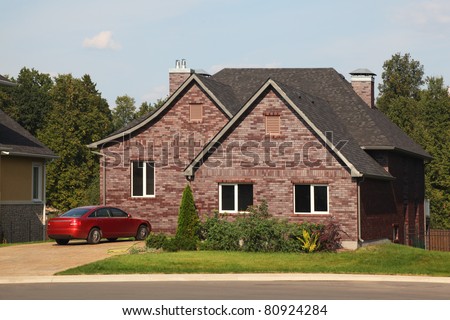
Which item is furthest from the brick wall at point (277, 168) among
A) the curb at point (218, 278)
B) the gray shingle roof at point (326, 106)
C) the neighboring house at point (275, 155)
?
the curb at point (218, 278)

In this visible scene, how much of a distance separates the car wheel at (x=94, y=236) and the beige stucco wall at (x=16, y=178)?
313 inches

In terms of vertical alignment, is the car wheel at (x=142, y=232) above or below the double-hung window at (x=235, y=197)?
below

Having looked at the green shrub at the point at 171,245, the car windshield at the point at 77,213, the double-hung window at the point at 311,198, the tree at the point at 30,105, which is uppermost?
the tree at the point at 30,105

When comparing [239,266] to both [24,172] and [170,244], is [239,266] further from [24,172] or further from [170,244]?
[24,172]

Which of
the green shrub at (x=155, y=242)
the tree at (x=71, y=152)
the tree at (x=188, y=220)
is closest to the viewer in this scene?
the green shrub at (x=155, y=242)

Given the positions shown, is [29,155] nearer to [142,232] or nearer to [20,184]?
[20,184]

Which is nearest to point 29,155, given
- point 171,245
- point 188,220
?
point 188,220

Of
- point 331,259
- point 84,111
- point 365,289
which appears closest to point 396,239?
point 331,259

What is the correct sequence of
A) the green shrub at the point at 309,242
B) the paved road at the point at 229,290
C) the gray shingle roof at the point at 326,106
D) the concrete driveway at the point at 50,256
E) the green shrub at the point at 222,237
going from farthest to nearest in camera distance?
the gray shingle roof at the point at 326,106 → the green shrub at the point at 222,237 → the green shrub at the point at 309,242 → the concrete driveway at the point at 50,256 → the paved road at the point at 229,290

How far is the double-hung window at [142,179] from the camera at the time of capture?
128 ft

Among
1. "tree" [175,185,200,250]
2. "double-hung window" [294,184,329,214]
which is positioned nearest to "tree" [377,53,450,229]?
"double-hung window" [294,184,329,214]

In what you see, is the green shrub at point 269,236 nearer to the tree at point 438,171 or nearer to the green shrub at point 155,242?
the green shrub at point 155,242

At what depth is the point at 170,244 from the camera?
29.5 m

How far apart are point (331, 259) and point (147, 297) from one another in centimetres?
1103
